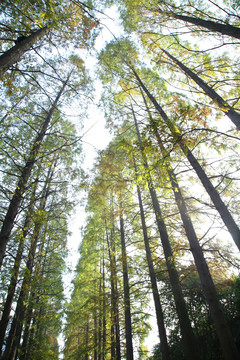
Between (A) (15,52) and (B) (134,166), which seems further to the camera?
(B) (134,166)

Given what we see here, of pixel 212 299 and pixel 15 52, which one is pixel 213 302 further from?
pixel 15 52

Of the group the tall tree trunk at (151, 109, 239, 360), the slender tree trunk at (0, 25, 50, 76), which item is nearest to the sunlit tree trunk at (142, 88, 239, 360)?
the tall tree trunk at (151, 109, 239, 360)

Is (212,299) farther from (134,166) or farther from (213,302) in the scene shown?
(134,166)

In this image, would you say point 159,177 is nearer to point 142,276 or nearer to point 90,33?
point 90,33

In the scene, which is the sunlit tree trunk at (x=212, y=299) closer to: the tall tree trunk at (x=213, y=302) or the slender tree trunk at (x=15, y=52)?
the tall tree trunk at (x=213, y=302)

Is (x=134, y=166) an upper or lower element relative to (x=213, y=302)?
upper

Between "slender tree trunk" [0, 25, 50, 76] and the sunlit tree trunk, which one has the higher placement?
"slender tree trunk" [0, 25, 50, 76]

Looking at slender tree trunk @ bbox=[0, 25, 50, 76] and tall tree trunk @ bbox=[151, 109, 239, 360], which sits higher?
slender tree trunk @ bbox=[0, 25, 50, 76]

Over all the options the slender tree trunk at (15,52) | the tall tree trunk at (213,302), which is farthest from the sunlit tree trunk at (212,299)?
the slender tree trunk at (15,52)

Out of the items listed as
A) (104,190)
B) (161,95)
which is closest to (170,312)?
(104,190)

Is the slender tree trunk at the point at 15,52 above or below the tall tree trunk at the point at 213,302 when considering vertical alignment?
above

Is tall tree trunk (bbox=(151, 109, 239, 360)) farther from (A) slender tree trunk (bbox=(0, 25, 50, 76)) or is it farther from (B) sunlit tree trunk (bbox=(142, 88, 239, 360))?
(A) slender tree trunk (bbox=(0, 25, 50, 76))

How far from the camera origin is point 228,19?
367 centimetres

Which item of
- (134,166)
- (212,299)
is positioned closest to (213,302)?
(212,299)
